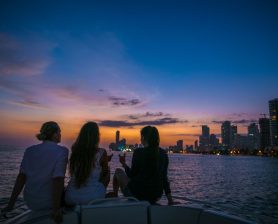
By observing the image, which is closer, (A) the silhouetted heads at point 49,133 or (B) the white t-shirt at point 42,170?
(B) the white t-shirt at point 42,170

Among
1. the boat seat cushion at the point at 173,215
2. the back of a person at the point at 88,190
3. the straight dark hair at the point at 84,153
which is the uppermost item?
the straight dark hair at the point at 84,153

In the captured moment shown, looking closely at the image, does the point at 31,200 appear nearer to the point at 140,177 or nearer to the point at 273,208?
the point at 140,177

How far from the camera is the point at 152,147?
6.02 metres

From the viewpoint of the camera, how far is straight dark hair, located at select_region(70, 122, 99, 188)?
15.3 feet

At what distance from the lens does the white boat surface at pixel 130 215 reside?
3.69 metres

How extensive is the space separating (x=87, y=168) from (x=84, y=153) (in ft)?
0.85

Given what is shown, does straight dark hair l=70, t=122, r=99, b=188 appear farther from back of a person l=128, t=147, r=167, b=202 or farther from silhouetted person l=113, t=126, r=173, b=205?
back of a person l=128, t=147, r=167, b=202

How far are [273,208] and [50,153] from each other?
16.9 meters

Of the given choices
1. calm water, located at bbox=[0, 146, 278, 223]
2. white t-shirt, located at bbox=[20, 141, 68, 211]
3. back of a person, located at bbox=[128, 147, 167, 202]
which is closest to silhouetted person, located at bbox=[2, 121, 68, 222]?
white t-shirt, located at bbox=[20, 141, 68, 211]

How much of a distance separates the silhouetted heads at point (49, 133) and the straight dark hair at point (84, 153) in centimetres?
36

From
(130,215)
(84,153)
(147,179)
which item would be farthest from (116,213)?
(147,179)

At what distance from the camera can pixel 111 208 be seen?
12.6 ft

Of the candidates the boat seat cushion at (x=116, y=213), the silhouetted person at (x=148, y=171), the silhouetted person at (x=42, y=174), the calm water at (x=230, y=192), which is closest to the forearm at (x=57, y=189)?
the silhouetted person at (x=42, y=174)

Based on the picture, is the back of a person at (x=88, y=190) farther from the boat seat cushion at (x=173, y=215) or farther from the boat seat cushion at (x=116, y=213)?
the boat seat cushion at (x=173, y=215)
